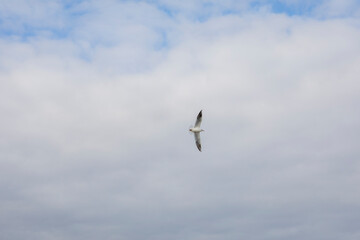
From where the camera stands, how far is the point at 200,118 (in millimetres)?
199750
